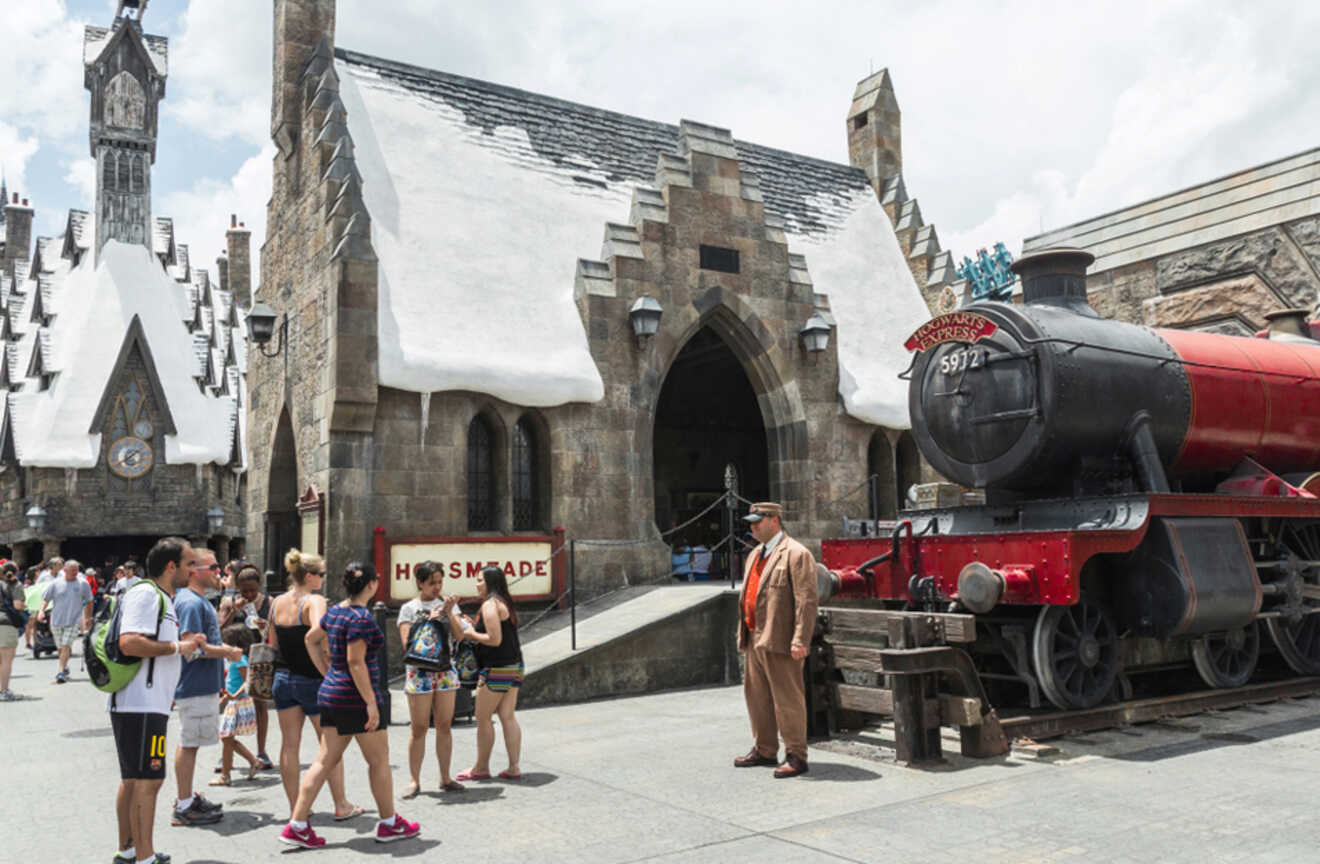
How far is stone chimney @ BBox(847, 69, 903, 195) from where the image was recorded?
20.2m

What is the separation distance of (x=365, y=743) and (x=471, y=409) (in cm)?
766

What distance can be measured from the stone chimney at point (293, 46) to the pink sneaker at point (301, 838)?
11.3 m

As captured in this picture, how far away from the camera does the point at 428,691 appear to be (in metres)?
6.95

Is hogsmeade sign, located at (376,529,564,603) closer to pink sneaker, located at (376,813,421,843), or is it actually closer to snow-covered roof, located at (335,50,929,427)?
snow-covered roof, located at (335,50,929,427)

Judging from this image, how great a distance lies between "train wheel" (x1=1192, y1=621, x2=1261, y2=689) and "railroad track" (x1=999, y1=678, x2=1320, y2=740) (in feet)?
0.47

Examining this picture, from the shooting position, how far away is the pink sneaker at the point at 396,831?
5.55 m

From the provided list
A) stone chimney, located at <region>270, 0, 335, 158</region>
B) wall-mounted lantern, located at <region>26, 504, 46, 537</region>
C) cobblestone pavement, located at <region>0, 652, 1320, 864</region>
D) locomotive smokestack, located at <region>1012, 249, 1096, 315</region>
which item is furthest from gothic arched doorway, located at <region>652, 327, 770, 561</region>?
wall-mounted lantern, located at <region>26, 504, 46, 537</region>

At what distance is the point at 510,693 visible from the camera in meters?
7.09

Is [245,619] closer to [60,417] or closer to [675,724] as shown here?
[675,724]

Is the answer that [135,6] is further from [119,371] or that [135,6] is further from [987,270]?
[987,270]

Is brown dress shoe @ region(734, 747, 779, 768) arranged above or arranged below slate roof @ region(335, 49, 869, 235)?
below

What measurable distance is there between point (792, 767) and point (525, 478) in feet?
25.1

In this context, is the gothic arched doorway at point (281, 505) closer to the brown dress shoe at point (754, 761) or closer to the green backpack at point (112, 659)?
the brown dress shoe at point (754, 761)

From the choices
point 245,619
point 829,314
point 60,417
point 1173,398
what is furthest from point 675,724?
point 60,417
